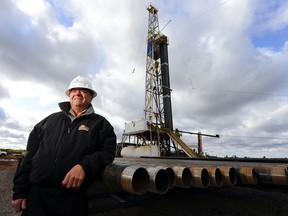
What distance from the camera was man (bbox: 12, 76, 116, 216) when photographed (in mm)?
1837

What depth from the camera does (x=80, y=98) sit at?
86.6 inches

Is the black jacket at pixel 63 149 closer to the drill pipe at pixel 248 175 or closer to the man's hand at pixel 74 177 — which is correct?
the man's hand at pixel 74 177

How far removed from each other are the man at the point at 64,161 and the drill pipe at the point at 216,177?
0.93m

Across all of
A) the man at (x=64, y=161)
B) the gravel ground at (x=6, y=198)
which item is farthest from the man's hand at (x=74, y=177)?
the gravel ground at (x=6, y=198)

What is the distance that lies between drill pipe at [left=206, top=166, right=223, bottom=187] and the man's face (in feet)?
4.35

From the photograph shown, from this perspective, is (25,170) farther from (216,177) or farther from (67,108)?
(216,177)

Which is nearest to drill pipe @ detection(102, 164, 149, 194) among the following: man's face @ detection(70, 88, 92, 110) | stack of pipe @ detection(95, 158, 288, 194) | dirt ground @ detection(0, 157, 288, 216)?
stack of pipe @ detection(95, 158, 288, 194)

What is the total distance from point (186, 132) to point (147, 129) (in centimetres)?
416

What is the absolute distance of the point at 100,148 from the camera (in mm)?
2055

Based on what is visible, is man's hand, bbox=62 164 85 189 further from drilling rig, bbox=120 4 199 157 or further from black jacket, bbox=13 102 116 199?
drilling rig, bbox=120 4 199 157

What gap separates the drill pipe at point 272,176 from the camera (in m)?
2.21

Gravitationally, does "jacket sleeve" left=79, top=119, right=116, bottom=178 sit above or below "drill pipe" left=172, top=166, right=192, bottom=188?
above

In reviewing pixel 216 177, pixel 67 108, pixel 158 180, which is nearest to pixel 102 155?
pixel 158 180

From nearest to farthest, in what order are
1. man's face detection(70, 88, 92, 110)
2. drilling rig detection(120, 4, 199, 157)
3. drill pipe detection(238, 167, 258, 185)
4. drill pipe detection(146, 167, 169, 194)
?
drill pipe detection(146, 167, 169, 194) < man's face detection(70, 88, 92, 110) < drill pipe detection(238, 167, 258, 185) < drilling rig detection(120, 4, 199, 157)
